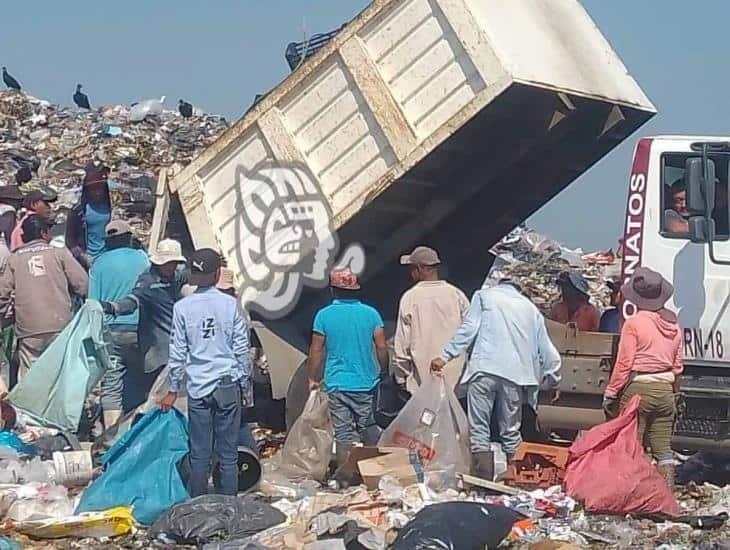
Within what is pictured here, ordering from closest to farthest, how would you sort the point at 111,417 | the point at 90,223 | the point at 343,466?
the point at 343,466 < the point at 111,417 < the point at 90,223

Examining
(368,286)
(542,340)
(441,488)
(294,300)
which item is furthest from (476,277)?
(441,488)

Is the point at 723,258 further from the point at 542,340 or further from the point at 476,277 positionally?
the point at 476,277

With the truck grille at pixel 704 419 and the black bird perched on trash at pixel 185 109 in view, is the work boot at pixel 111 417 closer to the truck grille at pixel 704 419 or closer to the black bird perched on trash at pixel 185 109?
the truck grille at pixel 704 419

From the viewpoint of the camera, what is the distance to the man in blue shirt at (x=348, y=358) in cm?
722

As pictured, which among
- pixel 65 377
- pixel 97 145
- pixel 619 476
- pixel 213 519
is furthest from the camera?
pixel 97 145

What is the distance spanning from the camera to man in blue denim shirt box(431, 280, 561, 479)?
22.8 ft

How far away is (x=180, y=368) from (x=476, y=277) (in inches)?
130

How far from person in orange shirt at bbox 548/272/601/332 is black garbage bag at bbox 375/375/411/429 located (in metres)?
1.14

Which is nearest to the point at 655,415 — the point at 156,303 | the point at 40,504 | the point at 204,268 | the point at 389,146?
the point at 389,146

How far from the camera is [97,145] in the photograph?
57.1ft

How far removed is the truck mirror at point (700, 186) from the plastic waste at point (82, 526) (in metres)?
3.40

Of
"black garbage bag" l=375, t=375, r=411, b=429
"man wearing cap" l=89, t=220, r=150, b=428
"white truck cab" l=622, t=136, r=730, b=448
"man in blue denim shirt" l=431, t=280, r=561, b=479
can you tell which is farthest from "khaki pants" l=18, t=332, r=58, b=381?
"white truck cab" l=622, t=136, r=730, b=448

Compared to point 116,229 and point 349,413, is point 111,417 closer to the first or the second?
point 116,229

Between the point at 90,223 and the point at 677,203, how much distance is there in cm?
423
